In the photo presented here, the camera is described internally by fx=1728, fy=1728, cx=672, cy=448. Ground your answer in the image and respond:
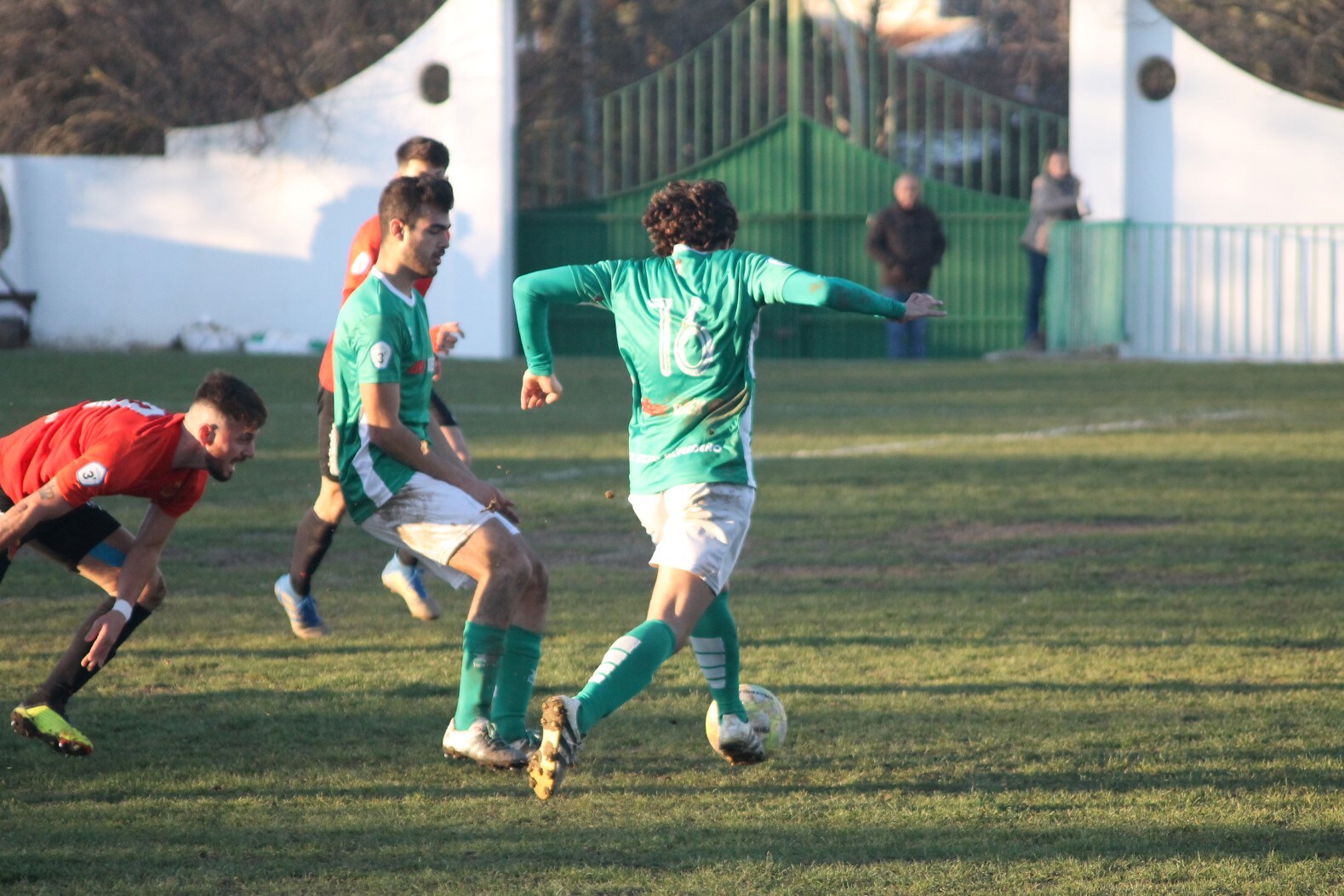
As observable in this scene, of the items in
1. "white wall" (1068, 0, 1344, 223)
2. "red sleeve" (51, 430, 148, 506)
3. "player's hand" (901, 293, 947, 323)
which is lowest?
"red sleeve" (51, 430, 148, 506)

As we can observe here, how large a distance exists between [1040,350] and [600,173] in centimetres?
1061

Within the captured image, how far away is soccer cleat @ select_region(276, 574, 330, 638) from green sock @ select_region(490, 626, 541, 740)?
1.64 meters

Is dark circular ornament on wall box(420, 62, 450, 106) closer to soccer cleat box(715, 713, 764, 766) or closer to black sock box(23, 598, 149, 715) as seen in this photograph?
black sock box(23, 598, 149, 715)

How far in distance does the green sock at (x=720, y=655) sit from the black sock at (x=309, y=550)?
75.4 inches

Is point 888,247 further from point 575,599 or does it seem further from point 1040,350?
point 575,599

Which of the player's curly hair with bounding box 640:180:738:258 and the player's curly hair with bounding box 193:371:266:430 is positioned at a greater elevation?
the player's curly hair with bounding box 640:180:738:258

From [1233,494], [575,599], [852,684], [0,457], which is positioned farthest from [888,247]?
[0,457]

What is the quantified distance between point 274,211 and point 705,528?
17.8m

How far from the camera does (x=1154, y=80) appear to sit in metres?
19.5

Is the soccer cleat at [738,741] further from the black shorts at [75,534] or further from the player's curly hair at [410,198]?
the black shorts at [75,534]

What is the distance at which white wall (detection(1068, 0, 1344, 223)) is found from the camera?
19281mm

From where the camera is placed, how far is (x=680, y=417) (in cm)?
446

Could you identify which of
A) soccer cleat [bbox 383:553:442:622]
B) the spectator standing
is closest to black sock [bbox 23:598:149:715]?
soccer cleat [bbox 383:553:442:622]

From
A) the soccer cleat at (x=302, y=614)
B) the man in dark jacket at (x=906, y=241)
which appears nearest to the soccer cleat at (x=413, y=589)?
the soccer cleat at (x=302, y=614)
